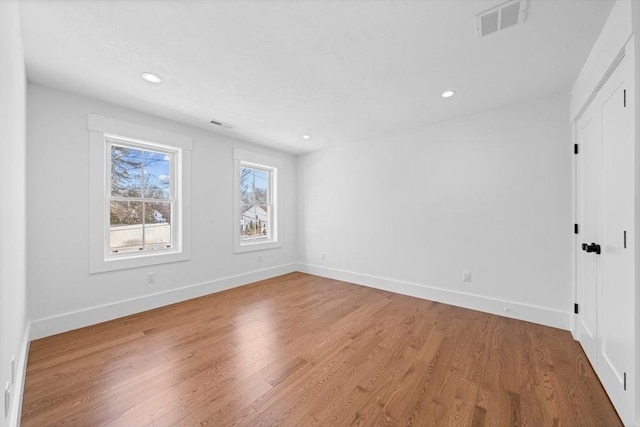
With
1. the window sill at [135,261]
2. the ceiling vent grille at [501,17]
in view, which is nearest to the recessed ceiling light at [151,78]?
the window sill at [135,261]

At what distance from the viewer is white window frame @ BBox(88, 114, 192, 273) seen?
279cm

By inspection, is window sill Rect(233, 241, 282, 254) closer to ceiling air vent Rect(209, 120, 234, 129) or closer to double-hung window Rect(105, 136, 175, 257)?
double-hung window Rect(105, 136, 175, 257)

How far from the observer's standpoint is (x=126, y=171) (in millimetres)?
3176

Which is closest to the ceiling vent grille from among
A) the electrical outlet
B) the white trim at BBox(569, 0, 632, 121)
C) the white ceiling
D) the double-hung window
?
the white ceiling

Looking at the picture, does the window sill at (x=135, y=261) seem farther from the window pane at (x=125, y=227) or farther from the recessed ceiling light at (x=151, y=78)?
the recessed ceiling light at (x=151, y=78)

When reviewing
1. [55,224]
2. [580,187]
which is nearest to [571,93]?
[580,187]

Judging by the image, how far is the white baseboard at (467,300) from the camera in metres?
2.71

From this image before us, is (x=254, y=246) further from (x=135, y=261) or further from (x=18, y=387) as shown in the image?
(x=18, y=387)

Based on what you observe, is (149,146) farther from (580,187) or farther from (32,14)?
(580,187)

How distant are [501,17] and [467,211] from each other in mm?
2184

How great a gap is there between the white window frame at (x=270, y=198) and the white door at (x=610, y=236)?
13.7 ft

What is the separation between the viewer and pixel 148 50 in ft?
6.48

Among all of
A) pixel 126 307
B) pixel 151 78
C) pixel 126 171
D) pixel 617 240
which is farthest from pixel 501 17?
pixel 126 307

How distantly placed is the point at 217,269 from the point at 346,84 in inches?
126
